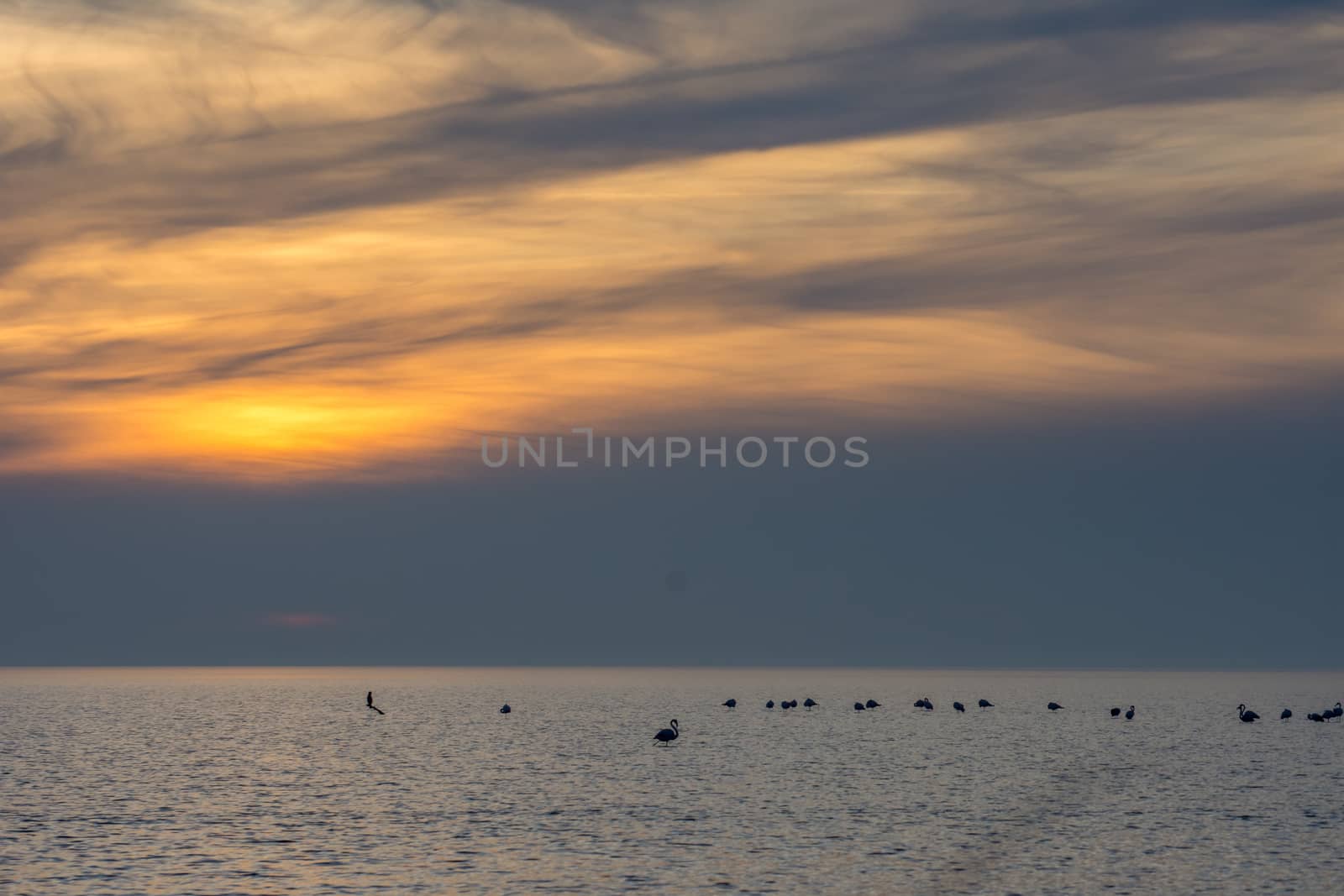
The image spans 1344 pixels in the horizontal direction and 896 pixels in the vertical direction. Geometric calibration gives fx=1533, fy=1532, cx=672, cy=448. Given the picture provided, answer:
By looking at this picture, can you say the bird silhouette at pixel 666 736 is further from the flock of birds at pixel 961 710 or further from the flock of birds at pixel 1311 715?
the flock of birds at pixel 1311 715

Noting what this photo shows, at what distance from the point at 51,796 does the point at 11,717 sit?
361ft

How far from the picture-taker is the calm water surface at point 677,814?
47.2 metres

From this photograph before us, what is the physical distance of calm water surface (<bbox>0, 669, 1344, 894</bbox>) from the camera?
47.2 metres

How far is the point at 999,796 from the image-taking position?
70250 mm

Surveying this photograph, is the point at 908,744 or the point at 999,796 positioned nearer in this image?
the point at 999,796

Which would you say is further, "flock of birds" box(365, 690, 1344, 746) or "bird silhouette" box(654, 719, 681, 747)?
"flock of birds" box(365, 690, 1344, 746)

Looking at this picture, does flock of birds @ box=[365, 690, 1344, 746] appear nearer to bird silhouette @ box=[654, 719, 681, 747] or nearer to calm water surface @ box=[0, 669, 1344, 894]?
bird silhouette @ box=[654, 719, 681, 747]

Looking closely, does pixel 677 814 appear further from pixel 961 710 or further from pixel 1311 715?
pixel 961 710

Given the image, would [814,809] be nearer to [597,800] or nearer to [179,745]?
[597,800]

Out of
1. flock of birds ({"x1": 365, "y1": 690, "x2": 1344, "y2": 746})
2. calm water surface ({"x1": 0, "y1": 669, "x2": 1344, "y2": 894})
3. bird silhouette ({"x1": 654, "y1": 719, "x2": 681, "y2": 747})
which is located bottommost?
calm water surface ({"x1": 0, "y1": 669, "x2": 1344, "y2": 894})

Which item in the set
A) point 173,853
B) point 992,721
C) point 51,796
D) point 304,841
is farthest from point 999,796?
point 992,721

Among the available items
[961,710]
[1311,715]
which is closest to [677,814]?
[1311,715]

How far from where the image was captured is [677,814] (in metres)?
63.6

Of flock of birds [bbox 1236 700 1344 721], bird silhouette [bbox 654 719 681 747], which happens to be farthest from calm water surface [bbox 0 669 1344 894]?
flock of birds [bbox 1236 700 1344 721]
